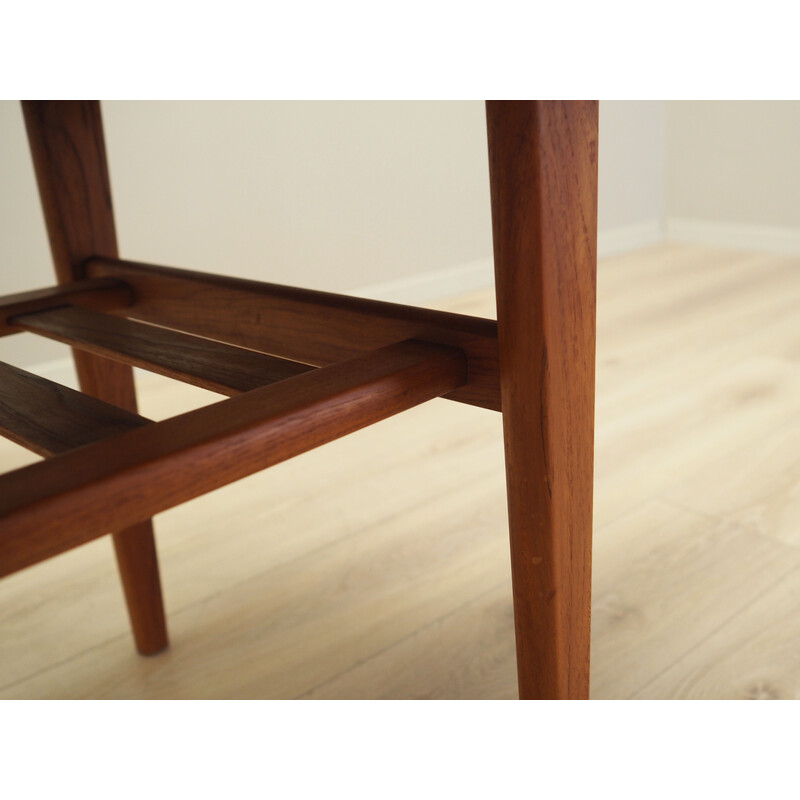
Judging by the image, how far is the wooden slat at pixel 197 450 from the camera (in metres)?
0.34

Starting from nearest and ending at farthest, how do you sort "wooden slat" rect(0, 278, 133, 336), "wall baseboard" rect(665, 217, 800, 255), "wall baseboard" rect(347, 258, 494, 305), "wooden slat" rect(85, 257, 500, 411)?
"wooden slat" rect(85, 257, 500, 411) < "wooden slat" rect(0, 278, 133, 336) < "wall baseboard" rect(347, 258, 494, 305) < "wall baseboard" rect(665, 217, 800, 255)

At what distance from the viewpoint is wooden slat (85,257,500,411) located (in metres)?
0.48

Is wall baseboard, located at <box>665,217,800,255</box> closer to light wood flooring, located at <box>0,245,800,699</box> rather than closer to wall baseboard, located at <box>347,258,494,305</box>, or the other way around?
wall baseboard, located at <box>347,258,494,305</box>

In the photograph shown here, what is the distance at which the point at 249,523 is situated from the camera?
3.69ft

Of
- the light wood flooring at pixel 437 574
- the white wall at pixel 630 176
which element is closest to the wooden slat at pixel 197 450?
the light wood flooring at pixel 437 574

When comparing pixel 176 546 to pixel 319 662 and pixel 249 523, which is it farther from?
pixel 319 662

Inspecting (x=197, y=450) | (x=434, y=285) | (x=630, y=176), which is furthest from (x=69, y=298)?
(x=630, y=176)

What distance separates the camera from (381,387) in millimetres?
443

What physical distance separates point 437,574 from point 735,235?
6.77 feet

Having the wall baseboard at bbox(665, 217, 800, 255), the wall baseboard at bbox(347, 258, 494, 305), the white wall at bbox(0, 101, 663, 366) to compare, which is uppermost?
the white wall at bbox(0, 101, 663, 366)

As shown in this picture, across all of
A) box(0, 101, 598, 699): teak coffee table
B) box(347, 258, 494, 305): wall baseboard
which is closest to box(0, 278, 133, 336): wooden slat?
box(0, 101, 598, 699): teak coffee table

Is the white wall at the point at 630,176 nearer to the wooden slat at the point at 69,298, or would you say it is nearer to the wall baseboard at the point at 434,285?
the wall baseboard at the point at 434,285

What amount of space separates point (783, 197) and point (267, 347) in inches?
93.2

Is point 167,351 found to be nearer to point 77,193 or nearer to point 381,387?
point 381,387
